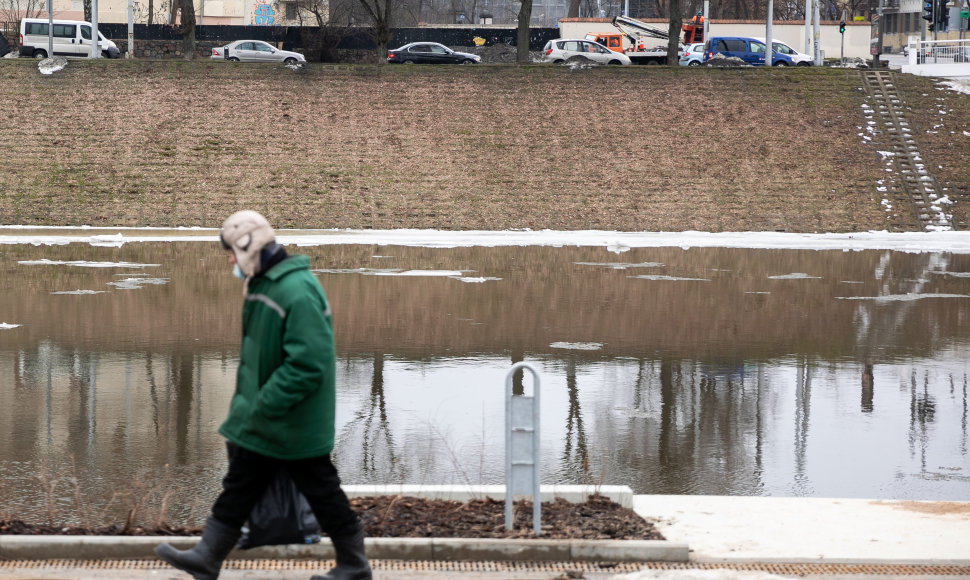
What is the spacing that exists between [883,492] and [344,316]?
8.94m

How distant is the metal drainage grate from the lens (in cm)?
588

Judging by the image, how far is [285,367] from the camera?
500 cm

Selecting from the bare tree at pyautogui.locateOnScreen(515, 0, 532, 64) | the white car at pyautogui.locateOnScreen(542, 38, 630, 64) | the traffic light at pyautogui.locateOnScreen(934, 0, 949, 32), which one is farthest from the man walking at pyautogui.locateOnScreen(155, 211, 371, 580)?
the white car at pyautogui.locateOnScreen(542, 38, 630, 64)

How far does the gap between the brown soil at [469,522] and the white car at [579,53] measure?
43.6m

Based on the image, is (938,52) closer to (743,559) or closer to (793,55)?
(793,55)

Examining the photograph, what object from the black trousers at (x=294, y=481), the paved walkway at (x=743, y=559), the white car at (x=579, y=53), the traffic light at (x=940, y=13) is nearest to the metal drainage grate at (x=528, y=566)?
the paved walkway at (x=743, y=559)

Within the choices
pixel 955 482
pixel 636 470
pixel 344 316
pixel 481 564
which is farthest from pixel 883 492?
pixel 344 316

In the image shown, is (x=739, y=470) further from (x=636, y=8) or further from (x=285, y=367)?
(x=636, y=8)

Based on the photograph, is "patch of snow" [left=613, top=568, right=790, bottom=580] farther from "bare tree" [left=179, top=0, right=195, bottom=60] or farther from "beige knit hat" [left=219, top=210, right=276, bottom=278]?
"bare tree" [left=179, top=0, right=195, bottom=60]

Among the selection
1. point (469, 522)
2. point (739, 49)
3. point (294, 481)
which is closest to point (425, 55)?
point (739, 49)

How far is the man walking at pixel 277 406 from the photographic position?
502 cm

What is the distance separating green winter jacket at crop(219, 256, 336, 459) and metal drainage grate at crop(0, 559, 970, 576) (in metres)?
1.04

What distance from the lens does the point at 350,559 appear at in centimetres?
532

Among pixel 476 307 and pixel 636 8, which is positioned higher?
pixel 636 8
